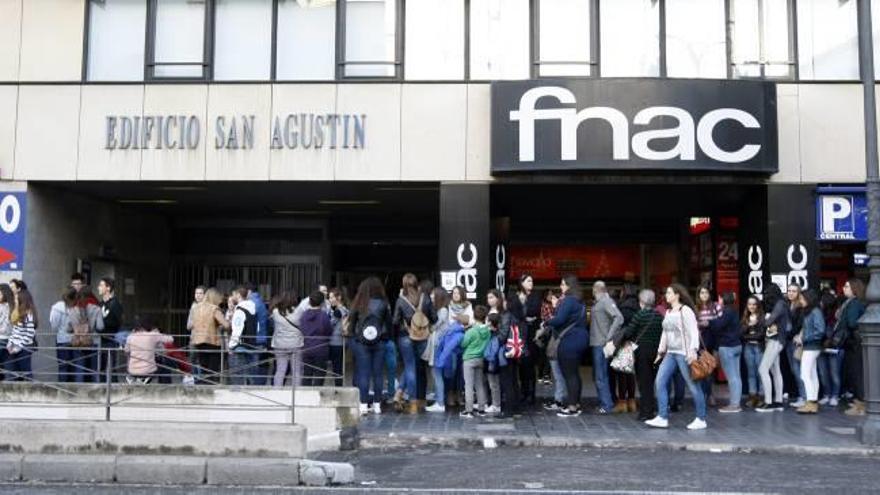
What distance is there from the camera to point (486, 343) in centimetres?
1210

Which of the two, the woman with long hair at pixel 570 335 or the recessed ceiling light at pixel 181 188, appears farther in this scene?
the recessed ceiling light at pixel 181 188

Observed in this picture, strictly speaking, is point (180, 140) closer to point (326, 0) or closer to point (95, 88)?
point (95, 88)

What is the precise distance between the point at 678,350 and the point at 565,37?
6.63 m

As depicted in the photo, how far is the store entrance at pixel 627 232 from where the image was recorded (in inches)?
648

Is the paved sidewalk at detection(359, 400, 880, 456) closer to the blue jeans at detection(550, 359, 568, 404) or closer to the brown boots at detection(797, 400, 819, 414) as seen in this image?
the brown boots at detection(797, 400, 819, 414)

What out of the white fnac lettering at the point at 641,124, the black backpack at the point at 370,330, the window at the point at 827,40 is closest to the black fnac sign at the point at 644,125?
the white fnac lettering at the point at 641,124

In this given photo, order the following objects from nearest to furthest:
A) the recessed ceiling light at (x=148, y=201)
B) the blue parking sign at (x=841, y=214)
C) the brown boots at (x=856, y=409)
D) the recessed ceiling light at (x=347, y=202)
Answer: the brown boots at (x=856, y=409)
the blue parking sign at (x=841, y=214)
the recessed ceiling light at (x=347, y=202)
the recessed ceiling light at (x=148, y=201)

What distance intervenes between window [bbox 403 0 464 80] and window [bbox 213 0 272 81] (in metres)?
2.64

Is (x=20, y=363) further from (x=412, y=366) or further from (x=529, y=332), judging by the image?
(x=529, y=332)

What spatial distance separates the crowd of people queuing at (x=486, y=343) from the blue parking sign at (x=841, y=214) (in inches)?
59.0

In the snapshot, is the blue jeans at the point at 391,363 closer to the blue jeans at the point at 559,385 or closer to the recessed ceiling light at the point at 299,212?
the blue jeans at the point at 559,385

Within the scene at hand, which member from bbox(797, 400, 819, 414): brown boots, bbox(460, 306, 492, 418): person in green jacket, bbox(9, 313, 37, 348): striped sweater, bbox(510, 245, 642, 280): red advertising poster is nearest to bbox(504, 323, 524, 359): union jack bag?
bbox(460, 306, 492, 418): person in green jacket

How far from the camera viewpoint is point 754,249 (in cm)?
1554

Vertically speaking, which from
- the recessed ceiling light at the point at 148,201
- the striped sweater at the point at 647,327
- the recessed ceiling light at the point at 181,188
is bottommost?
the striped sweater at the point at 647,327
